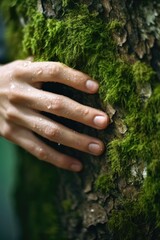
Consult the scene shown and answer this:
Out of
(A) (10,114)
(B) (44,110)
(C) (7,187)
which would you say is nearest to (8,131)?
(A) (10,114)

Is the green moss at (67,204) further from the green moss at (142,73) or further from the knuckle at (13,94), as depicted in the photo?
the green moss at (142,73)

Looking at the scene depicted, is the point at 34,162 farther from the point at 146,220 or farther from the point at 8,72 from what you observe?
the point at 146,220

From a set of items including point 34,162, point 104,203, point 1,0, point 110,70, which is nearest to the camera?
point 110,70

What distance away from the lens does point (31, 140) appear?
139 cm

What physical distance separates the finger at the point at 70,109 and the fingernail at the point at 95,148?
0.07m

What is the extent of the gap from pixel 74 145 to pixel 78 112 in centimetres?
12

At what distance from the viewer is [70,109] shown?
→ 1.21 metres

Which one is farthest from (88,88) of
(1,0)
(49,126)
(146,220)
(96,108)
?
(1,0)

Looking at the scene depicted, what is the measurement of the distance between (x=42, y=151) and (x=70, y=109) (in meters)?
0.24

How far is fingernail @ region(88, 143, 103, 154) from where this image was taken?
1242 millimetres

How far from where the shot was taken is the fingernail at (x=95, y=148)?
1.24m

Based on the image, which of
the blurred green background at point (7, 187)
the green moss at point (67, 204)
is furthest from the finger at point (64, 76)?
the blurred green background at point (7, 187)

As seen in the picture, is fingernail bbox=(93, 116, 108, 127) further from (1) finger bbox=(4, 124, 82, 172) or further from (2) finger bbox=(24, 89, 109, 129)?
(1) finger bbox=(4, 124, 82, 172)

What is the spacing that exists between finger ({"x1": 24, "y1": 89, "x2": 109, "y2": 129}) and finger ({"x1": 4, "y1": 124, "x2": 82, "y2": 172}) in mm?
180
